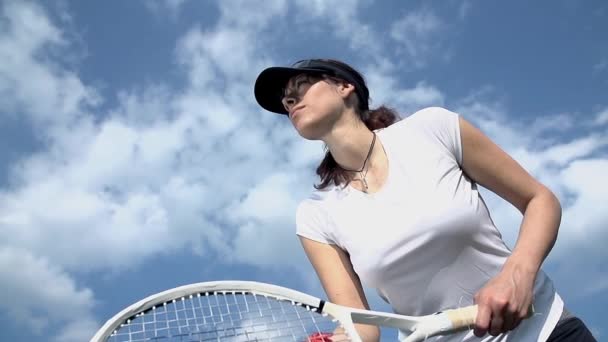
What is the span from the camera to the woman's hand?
8.52 feet

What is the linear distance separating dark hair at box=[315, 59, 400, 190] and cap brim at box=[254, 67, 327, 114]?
29cm

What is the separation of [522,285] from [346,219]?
0.94 m

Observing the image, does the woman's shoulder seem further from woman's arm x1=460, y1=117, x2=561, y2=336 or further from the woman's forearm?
the woman's forearm

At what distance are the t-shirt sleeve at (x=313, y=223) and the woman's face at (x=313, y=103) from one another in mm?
437

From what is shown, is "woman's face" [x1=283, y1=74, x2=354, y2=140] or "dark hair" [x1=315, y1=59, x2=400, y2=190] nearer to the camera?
"woman's face" [x1=283, y1=74, x2=354, y2=140]

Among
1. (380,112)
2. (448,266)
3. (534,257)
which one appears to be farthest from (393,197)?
(380,112)

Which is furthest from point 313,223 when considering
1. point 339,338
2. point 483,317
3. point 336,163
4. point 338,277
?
point 483,317

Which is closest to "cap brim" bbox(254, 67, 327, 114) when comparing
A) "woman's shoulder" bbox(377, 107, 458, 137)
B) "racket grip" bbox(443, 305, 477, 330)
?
"woman's shoulder" bbox(377, 107, 458, 137)

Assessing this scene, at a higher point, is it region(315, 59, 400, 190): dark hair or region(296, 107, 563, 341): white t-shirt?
region(315, 59, 400, 190): dark hair

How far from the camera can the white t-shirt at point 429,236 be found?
9.34ft

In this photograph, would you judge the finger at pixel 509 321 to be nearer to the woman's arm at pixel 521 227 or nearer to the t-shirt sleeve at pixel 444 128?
the woman's arm at pixel 521 227

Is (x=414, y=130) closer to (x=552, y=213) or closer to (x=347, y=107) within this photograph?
(x=347, y=107)

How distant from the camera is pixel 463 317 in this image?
2713 mm

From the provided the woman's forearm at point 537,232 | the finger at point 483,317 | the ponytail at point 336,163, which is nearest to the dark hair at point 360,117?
the ponytail at point 336,163
